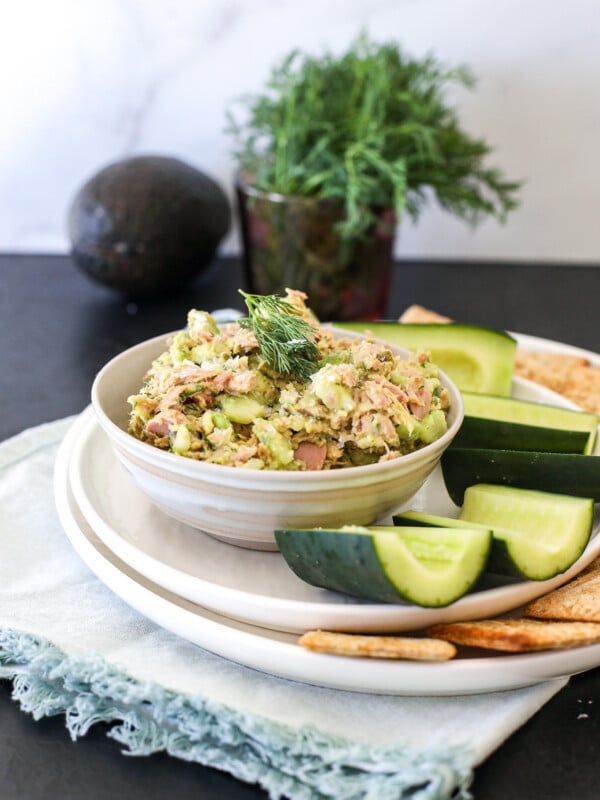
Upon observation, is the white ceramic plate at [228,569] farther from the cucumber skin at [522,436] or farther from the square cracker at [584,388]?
the square cracker at [584,388]

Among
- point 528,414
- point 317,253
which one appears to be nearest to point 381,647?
point 528,414

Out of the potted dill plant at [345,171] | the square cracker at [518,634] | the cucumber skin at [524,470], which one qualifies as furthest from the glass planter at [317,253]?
the square cracker at [518,634]

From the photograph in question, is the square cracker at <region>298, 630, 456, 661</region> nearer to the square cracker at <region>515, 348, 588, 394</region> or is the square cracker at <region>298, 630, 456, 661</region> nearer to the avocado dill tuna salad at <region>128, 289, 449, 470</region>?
the avocado dill tuna salad at <region>128, 289, 449, 470</region>

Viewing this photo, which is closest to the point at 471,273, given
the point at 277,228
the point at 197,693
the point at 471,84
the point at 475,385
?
the point at 471,84

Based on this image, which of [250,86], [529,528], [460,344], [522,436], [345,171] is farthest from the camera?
[250,86]

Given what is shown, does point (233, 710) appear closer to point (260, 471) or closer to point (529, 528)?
point (260, 471)

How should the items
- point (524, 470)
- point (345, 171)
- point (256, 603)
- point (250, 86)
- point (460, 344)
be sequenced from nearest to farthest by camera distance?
point (256, 603)
point (524, 470)
point (460, 344)
point (345, 171)
point (250, 86)

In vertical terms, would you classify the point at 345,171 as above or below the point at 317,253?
above

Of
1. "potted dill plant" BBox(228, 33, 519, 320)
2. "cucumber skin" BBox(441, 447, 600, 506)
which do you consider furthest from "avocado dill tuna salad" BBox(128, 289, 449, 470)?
"potted dill plant" BBox(228, 33, 519, 320)
